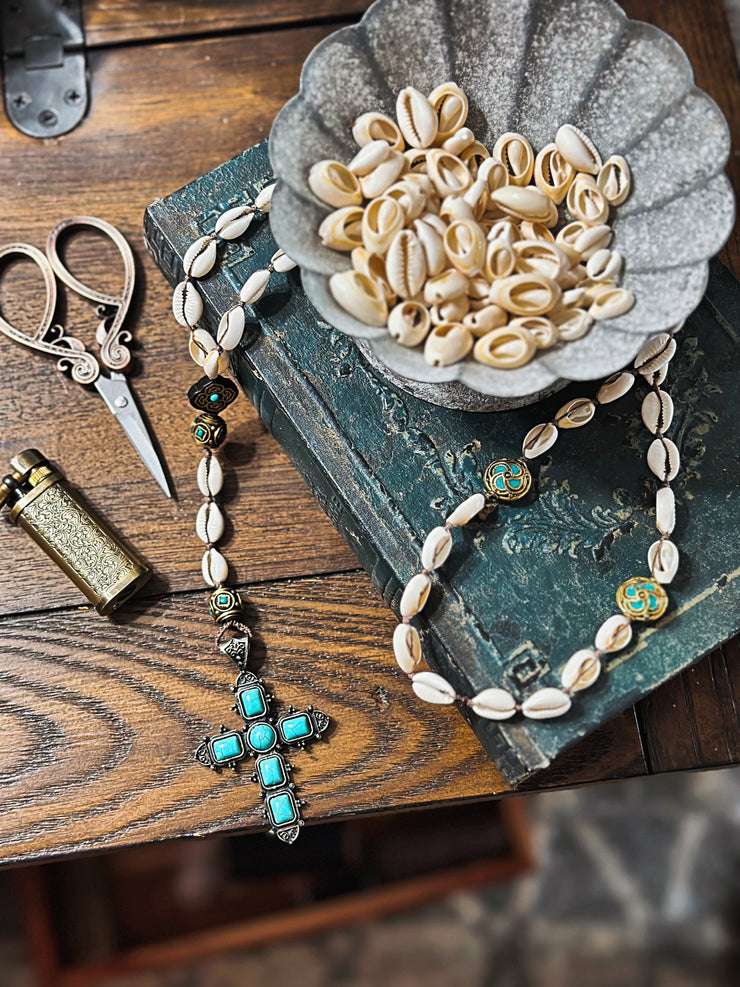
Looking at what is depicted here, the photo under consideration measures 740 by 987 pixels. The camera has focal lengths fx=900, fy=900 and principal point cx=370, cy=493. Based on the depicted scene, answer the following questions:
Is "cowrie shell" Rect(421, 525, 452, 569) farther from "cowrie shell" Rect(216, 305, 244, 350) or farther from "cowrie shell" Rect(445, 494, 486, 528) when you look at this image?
"cowrie shell" Rect(216, 305, 244, 350)

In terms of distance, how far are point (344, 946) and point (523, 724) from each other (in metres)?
0.95

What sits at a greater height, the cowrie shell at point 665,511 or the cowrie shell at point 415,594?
the cowrie shell at point 665,511

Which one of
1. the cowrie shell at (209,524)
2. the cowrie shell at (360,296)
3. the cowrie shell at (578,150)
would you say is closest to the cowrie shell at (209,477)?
the cowrie shell at (209,524)

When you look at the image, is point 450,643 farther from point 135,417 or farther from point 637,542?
point 135,417

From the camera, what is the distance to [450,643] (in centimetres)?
57

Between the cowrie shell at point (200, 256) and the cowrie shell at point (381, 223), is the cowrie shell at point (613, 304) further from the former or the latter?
the cowrie shell at point (200, 256)

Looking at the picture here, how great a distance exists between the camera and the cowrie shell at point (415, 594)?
1.86ft

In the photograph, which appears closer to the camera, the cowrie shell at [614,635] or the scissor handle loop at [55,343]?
the cowrie shell at [614,635]

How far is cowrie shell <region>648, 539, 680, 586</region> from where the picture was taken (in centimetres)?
57

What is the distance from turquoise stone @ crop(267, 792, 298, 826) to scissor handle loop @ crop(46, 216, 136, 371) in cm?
34

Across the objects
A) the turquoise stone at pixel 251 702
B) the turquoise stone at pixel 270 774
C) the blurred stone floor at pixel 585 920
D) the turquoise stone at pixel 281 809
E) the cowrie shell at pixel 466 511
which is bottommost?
the blurred stone floor at pixel 585 920

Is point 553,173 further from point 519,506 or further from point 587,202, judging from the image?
point 519,506

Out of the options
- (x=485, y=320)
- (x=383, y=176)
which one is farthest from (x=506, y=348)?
(x=383, y=176)

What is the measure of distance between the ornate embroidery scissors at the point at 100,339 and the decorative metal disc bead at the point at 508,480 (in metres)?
0.25
